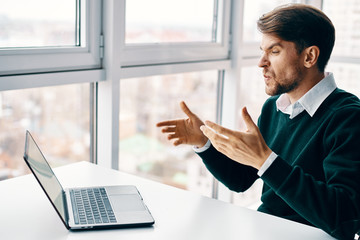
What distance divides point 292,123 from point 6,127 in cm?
105

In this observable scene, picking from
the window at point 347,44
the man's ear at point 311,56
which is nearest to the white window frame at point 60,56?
the man's ear at point 311,56

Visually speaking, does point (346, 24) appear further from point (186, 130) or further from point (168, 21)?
point (186, 130)

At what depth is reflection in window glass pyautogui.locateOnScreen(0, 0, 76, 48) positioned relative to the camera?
1.58 meters

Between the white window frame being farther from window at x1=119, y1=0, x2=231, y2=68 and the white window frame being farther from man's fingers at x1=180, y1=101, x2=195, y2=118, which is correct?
man's fingers at x1=180, y1=101, x2=195, y2=118

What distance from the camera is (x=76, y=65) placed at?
176 cm

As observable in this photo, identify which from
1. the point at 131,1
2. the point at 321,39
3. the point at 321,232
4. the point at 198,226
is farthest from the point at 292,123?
the point at 131,1

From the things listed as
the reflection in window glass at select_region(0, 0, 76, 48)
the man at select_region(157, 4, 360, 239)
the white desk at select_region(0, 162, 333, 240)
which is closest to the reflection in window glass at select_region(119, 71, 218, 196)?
the reflection in window glass at select_region(0, 0, 76, 48)

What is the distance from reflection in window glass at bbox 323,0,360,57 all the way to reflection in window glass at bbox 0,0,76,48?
2.08 metres

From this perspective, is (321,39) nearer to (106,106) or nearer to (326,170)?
(326,170)

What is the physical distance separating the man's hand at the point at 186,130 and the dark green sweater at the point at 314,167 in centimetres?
6

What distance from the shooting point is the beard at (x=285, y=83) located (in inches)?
62.4

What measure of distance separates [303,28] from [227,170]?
590 mm

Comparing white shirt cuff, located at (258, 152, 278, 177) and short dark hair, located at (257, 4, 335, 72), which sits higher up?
short dark hair, located at (257, 4, 335, 72)

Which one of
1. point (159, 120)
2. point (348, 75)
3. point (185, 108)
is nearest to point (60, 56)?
point (185, 108)
